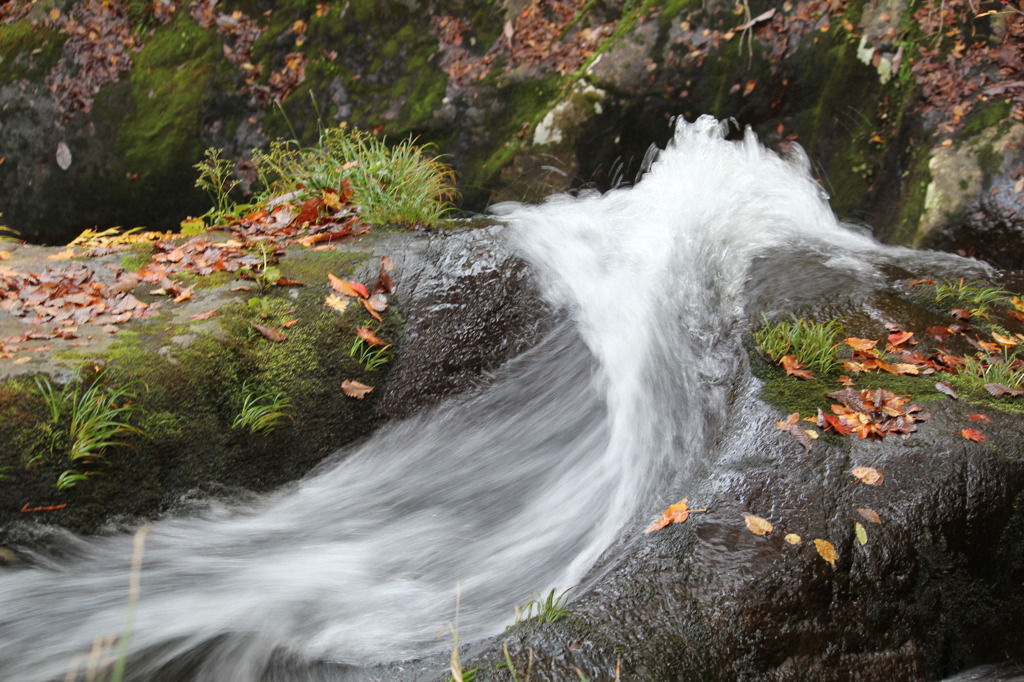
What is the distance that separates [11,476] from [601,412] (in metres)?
2.94

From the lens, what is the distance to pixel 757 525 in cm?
282

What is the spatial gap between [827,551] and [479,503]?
1.68 metres

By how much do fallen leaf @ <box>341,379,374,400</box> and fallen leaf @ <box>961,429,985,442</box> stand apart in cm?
314

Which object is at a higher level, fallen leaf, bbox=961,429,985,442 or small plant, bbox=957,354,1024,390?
small plant, bbox=957,354,1024,390

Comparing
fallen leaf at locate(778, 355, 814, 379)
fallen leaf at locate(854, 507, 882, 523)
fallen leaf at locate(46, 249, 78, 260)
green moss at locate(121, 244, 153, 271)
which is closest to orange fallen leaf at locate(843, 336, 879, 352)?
fallen leaf at locate(778, 355, 814, 379)

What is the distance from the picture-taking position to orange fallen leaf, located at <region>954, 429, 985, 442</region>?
3.11 m

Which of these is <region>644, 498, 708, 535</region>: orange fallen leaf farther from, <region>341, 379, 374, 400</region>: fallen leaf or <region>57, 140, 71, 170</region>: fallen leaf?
<region>57, 140, 71, 170</region>: fallen leaf

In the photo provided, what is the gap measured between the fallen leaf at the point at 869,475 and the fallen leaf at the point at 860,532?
240 millimetres

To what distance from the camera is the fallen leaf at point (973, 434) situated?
311 centimetres

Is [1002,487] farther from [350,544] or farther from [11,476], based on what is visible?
[11,476]

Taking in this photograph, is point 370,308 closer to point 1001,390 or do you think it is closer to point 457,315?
point 457,315

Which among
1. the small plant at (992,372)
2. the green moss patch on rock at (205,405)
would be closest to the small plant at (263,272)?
the green moss patch on rock at (205,405)

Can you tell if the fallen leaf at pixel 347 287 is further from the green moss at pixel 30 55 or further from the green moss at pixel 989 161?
the green moss at pixel 30 55

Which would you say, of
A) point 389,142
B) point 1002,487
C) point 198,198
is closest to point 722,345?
point 1002,487
